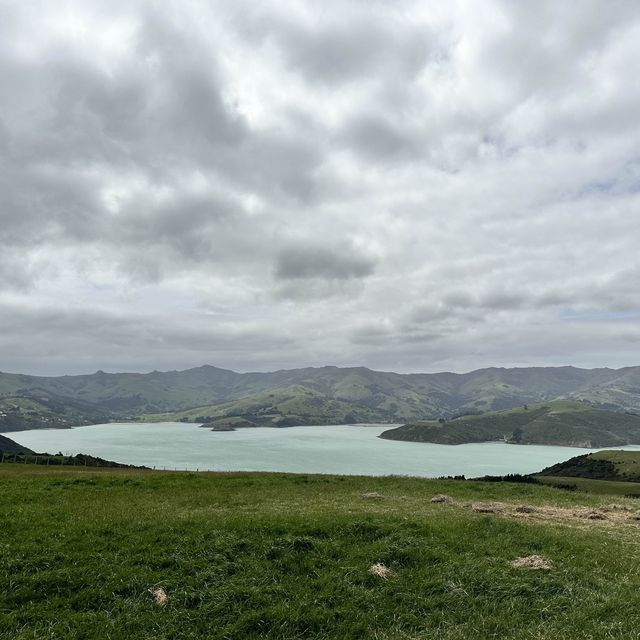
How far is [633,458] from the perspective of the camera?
7008 inches

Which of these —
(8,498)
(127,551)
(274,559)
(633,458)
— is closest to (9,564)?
(127,551)

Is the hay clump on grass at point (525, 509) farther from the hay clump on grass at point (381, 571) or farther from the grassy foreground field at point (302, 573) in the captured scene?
the hay clump on grass at point (381, 571)

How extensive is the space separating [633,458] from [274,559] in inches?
8289

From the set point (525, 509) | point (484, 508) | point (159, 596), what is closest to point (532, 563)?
point (484, 508)

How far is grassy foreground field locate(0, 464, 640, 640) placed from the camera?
13211mm

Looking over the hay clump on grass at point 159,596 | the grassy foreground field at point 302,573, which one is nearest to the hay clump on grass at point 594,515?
the grassy foreground field at point 302,573

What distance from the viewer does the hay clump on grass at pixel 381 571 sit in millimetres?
16500

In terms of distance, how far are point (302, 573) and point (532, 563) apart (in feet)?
30.0

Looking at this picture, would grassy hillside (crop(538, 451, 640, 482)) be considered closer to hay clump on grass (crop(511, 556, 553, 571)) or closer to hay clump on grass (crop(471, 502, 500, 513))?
hay clump on grass (crop(471, 502, 500, 513))

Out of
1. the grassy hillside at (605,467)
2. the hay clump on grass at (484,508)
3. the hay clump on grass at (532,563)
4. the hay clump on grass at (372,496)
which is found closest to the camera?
the hay clump on grass at (532,563)

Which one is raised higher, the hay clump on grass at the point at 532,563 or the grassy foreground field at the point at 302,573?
the hay clump on grass at the point at 532,563

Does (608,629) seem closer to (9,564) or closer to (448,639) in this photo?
(448,639)

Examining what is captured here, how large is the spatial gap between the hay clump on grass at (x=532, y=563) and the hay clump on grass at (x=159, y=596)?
12993 mm

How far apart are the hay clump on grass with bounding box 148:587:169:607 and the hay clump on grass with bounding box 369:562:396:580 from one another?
7347mm
